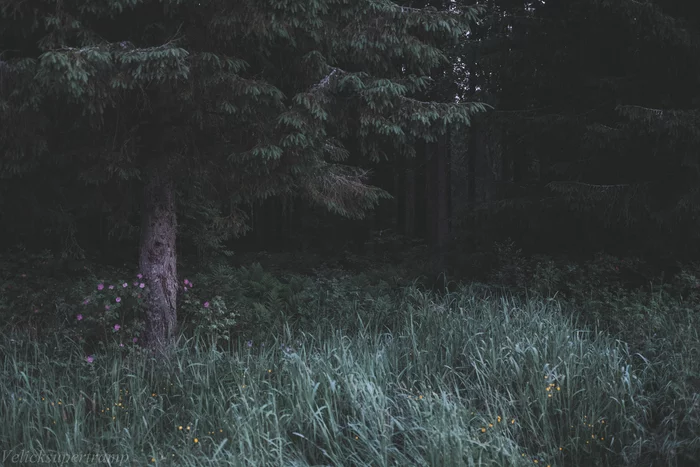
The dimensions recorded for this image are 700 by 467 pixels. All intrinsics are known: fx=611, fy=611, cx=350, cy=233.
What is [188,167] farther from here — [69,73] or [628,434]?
[628,434]

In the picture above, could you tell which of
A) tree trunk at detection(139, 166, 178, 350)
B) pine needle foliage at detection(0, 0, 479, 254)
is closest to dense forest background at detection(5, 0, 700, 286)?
pine needle foliage at detection(0, 0, 479, 254)

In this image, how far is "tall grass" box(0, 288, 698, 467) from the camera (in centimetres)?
365

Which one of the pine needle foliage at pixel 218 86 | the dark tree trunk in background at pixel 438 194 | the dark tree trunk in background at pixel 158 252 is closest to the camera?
the pine needle foliage at pixel 218 86

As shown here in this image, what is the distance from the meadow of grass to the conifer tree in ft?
4.14

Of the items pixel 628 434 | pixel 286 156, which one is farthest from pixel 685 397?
pixel 286 156

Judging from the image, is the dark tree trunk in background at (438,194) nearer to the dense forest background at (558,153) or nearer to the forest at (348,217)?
the dense forest background at (558,153)

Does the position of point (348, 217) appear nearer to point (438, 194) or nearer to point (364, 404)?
point (364, 404)

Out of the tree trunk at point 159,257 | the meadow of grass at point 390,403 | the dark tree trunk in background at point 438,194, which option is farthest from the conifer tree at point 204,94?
→ the dark tree trunk in background at point 438,194

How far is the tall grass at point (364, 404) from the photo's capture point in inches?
144

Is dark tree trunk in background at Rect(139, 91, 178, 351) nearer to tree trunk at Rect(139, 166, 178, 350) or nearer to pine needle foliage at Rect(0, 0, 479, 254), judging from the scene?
tree trunk at Rect(139, 166, 178, 350)

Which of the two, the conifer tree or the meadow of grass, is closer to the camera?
the meadow of grass

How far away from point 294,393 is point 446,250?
26.1 ft

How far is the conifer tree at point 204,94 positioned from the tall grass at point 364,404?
1327 millimetres

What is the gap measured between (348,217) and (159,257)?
209 cm
